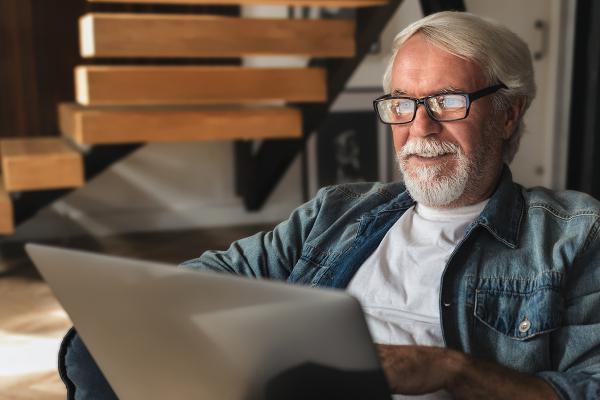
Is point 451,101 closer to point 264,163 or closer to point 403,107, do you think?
point 403,107

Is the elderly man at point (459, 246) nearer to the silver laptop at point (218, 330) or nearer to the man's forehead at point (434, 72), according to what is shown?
the man's forehead at point (434, 72)

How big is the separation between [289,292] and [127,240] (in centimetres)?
382

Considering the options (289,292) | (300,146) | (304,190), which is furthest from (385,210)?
(304,190)

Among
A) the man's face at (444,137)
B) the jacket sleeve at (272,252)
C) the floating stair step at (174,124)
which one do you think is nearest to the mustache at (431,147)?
the man's face at (444,137)

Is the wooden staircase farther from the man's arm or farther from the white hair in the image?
the man's arm

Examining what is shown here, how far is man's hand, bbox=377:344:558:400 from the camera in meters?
1.02

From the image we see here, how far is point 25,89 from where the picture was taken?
421 centimetres

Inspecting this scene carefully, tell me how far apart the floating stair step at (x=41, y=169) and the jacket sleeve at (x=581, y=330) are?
2.52 metres

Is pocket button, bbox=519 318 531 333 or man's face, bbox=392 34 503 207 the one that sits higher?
man's face, bbox=392 34 503 207

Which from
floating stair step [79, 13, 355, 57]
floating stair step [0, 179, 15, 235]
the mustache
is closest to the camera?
the mustache

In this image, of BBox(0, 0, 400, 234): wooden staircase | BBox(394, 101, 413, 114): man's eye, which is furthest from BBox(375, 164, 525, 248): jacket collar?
BBox(0, 0, 400, 234): wooden staircase

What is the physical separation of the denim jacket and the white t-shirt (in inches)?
1.5

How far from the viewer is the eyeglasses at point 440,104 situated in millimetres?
1374

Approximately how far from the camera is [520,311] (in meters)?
1.22
